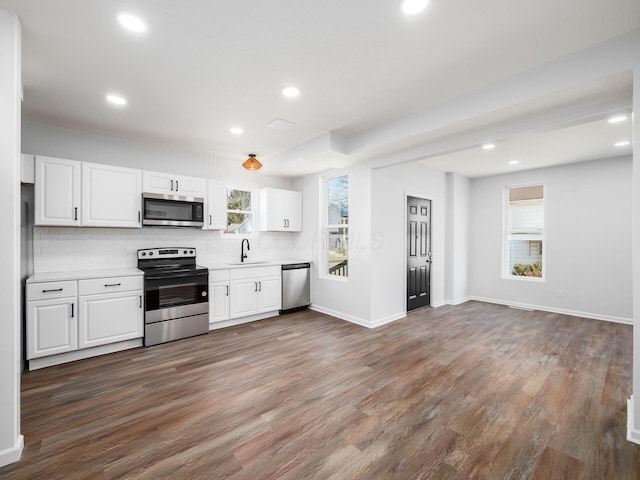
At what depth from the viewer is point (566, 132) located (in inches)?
135

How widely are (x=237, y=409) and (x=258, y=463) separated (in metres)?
0.62

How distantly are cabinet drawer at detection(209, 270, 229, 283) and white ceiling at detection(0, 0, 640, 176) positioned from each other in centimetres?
199

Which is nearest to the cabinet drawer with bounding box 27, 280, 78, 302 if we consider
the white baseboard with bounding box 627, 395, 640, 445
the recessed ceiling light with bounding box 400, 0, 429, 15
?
the recessed ceiling light with bounding box 400, 0, 429, 15

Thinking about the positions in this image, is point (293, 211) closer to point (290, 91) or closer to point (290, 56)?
point (290, 91)

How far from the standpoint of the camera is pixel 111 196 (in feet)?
11.8

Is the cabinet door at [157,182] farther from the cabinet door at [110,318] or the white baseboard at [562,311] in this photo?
the white baseboard at [562,311]

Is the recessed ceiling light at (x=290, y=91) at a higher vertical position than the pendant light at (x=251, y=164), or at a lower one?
higher

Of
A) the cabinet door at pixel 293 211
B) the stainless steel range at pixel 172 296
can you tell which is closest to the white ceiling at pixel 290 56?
the stainless steel range at pixel 172 296

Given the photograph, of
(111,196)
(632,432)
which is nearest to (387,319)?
(632,432)

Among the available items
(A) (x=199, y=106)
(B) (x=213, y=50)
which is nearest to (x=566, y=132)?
(B) (x=213, y=50)

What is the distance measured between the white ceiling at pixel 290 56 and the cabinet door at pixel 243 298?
2307mm

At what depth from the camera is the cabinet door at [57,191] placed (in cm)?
315

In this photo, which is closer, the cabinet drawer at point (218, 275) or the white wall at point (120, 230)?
the white wall at point (120, 230)

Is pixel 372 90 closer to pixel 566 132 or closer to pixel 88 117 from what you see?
pixel 566 132
